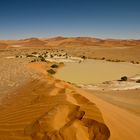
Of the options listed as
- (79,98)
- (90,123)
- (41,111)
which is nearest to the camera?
(90,123)

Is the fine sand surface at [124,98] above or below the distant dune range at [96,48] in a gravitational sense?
above

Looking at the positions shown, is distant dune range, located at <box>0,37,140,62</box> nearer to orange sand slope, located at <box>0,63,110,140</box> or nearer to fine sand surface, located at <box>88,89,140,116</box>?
fine sand surface, located at <box>88,89,140,116</box>

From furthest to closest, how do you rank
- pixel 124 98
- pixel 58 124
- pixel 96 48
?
pixel 96 48, pixel 124 98, pixel 58 124

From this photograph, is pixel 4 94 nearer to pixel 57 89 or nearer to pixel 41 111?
pixel 57 89

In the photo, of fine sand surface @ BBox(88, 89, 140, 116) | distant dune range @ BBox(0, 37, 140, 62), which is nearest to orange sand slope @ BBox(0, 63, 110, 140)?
fine sand surface @ BBox(88, 89, 140, 116)

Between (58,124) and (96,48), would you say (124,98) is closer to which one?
(58,124)

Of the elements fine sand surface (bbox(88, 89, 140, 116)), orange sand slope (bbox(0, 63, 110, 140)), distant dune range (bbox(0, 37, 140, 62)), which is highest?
orange sand slope (bbox(0, 63, 110, 140))

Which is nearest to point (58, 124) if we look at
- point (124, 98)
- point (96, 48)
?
point (124, 98)

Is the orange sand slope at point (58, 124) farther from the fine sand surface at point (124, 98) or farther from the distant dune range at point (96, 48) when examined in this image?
the distant dune range at point (96, 48)

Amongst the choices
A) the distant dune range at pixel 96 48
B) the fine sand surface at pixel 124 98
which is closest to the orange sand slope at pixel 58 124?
the fine sand surface at pixel 124 98

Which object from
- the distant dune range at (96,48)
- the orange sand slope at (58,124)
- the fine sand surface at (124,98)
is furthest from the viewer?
the distant dune range at (96,48)

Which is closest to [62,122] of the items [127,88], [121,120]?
[121,120]
